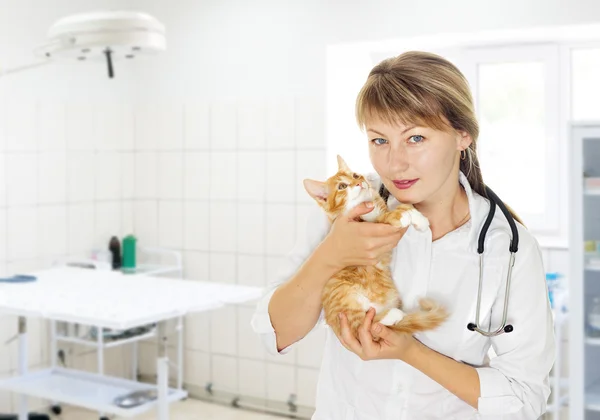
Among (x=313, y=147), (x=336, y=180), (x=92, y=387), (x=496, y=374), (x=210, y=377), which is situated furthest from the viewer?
(x=210, y=377)

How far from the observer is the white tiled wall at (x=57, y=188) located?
3422 millimetres

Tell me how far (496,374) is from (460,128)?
13.9 inches

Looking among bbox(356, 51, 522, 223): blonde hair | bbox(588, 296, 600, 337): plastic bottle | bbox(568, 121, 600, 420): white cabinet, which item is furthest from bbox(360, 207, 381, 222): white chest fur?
bbox(588, 296, 600, 337): plastic bottle

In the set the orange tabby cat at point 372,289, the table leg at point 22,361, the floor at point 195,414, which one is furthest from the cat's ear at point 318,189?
the floor at point 195,414

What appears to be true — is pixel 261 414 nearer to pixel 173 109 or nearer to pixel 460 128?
pixel 173 109

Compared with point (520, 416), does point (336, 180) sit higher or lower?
higher

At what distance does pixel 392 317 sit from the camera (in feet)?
3.41

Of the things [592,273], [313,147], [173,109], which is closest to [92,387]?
[313,147]

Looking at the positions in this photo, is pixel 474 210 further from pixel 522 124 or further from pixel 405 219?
pixel 522 124

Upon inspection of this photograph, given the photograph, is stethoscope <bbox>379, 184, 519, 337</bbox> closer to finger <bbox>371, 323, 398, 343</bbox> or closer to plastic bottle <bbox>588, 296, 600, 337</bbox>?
finger <bbox>371, 323, 398, 343</bbox>

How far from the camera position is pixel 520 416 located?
3.43ft

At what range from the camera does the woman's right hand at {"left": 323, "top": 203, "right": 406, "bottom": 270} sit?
1.02m

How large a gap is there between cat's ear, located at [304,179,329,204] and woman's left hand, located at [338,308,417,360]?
0.23m

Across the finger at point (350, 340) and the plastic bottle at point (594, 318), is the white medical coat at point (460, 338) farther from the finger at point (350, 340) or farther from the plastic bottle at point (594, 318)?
the plastic bottle at point (594, 318)
